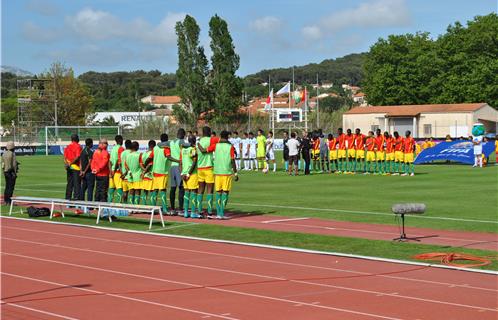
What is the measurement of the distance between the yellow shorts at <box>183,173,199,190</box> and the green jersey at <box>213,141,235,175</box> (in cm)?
64

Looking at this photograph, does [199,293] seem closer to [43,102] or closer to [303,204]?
[303,204]

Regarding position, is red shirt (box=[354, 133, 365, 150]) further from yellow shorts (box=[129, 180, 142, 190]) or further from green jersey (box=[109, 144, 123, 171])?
yellow shorts (box=[129, 180, 142, 190])

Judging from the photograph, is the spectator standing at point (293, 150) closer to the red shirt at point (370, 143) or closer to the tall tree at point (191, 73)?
the red shirt at point (370, 143)

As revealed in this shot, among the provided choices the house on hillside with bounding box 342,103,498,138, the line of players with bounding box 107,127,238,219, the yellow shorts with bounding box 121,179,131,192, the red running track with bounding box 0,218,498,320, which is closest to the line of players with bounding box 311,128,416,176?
the line of players with bounding box 107,127,238,219

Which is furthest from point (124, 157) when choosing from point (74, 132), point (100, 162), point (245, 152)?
point (74, 132)

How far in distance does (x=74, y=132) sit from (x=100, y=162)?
55.0 metres

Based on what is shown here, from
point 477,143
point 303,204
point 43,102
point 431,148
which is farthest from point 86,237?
point 43,102

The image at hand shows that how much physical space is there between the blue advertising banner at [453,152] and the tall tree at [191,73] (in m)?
45.2

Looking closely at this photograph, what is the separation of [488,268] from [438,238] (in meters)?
3.34

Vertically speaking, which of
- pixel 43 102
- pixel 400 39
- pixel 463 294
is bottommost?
pixel 463 294

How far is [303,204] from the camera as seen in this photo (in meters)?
23.1

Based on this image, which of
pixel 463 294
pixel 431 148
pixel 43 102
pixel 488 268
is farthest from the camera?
pixel 43 102

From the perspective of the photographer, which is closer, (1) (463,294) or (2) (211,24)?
(1) (463,294)

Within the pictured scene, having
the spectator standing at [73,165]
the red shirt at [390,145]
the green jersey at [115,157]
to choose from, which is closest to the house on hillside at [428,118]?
the red shirt at [390,145]
